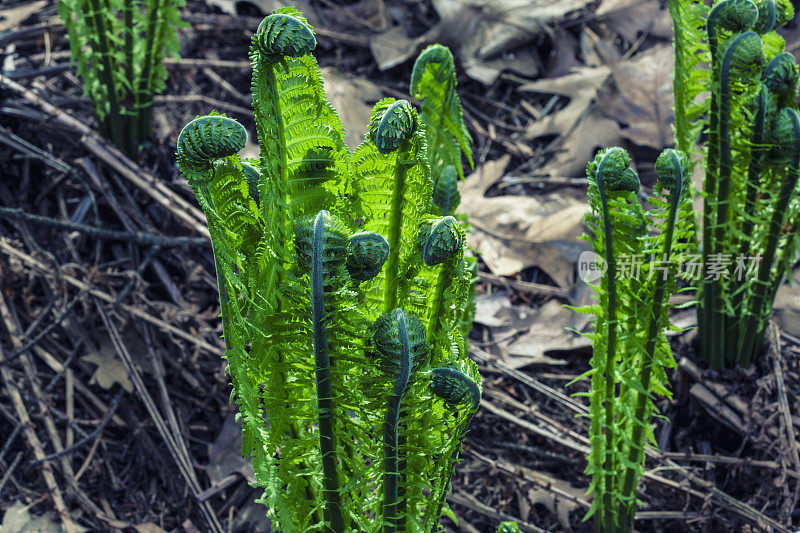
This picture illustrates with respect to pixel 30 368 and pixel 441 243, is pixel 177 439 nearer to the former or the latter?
pixel 30 368

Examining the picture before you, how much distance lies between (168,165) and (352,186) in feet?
5.64

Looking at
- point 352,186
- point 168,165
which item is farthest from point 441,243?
point 168,165

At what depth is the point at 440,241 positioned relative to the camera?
109 centimetres

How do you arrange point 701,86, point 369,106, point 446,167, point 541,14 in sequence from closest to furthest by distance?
point 446,167 → point 701,86 → point 369,106 → point 541,14

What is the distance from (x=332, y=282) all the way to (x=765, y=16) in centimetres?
142

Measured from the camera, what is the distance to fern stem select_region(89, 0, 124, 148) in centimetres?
243

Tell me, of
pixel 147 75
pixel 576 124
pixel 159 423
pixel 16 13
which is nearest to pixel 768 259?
pixel 576 124

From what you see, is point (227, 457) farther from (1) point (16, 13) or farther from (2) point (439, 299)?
(1) point (16, 13)

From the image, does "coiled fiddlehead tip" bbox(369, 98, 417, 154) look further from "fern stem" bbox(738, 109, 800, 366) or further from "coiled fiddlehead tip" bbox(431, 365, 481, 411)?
"fern stem" bbox(738, 109, 800, 366)

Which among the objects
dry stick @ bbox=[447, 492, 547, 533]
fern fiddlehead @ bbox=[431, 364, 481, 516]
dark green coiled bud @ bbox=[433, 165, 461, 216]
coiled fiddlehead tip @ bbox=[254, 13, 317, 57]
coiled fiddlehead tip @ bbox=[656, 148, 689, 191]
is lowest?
→ dry stick @ bbox=[447, 492, 547, 533]

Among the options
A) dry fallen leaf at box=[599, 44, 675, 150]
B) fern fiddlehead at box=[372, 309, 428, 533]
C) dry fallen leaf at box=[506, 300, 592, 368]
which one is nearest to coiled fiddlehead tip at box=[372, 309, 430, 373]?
fern fiddlehead at box=[372, 309, 428, 533]

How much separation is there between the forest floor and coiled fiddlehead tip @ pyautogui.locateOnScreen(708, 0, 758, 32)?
31.2 inches

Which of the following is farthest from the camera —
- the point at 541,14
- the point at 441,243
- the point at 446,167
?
the point at 541,14

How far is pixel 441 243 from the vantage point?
1095mm
